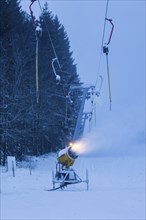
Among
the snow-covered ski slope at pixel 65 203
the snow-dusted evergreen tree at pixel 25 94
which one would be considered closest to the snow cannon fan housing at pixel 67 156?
the snow-covered ski slope at pixel 65 203

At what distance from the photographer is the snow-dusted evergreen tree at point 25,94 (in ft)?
105

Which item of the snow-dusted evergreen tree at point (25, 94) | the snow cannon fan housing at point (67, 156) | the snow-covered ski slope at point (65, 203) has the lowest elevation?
the snow-covered ski slope at point (65, 203)

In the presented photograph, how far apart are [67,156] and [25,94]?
59.5ft

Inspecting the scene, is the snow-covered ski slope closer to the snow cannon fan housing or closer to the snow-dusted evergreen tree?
the snow cannon fan housing

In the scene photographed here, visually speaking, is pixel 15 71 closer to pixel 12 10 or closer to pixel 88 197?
pixel 12 10

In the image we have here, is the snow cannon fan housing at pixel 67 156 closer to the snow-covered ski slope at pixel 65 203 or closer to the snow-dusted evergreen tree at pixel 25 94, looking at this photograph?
the snow-covered ski slope at pixel 65 203

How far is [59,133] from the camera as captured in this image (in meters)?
50.5

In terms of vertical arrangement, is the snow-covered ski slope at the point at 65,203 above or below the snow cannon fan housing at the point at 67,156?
below

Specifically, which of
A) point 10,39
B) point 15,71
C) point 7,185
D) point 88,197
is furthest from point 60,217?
point 10,39

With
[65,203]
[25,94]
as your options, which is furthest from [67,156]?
[25,94]

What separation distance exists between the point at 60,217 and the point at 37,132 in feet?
88.3

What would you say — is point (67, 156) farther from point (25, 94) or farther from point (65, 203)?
point (25, 94)

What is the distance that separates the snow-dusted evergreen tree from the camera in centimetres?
3192

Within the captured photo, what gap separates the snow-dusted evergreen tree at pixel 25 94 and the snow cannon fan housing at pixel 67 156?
7097mm
